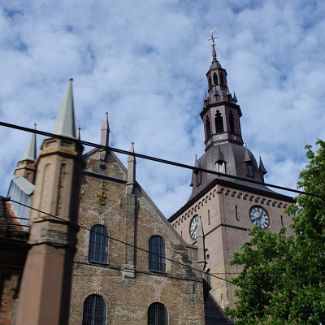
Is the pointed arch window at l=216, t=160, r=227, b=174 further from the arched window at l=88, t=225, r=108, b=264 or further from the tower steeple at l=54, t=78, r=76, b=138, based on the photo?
the tower steeple at l=54, t=78, r=76, b=138

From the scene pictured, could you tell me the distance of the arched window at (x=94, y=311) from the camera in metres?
21.7

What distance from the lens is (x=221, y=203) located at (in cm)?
4575

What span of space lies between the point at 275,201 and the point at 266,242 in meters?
27.6

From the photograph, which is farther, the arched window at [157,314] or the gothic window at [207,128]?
the gothic window at [207,128]

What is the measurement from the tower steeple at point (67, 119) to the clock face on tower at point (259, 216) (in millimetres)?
35889

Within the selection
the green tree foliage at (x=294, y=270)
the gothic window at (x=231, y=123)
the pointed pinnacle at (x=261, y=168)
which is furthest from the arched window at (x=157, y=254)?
the gothic window at (x=231, y=123)

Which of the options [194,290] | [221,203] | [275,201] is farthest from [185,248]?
[275,201]

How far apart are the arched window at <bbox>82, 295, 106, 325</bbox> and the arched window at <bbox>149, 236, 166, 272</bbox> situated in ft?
9.95

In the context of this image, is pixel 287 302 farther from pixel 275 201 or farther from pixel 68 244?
pixel 275 201

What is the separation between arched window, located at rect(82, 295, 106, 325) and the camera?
2169 centimetres

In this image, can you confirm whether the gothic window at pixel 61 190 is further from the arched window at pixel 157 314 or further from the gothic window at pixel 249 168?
the gothic window at pixel 249 168

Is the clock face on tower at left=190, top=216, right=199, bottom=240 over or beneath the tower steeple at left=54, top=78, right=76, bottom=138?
over

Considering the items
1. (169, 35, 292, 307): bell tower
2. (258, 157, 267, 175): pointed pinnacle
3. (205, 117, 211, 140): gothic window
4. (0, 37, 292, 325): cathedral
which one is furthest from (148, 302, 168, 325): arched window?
(205, 117, 211, 140): gothic window

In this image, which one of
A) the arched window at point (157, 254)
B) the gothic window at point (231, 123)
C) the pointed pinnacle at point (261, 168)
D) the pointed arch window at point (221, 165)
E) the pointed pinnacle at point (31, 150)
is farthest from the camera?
the gothic window at point (231, 123)
